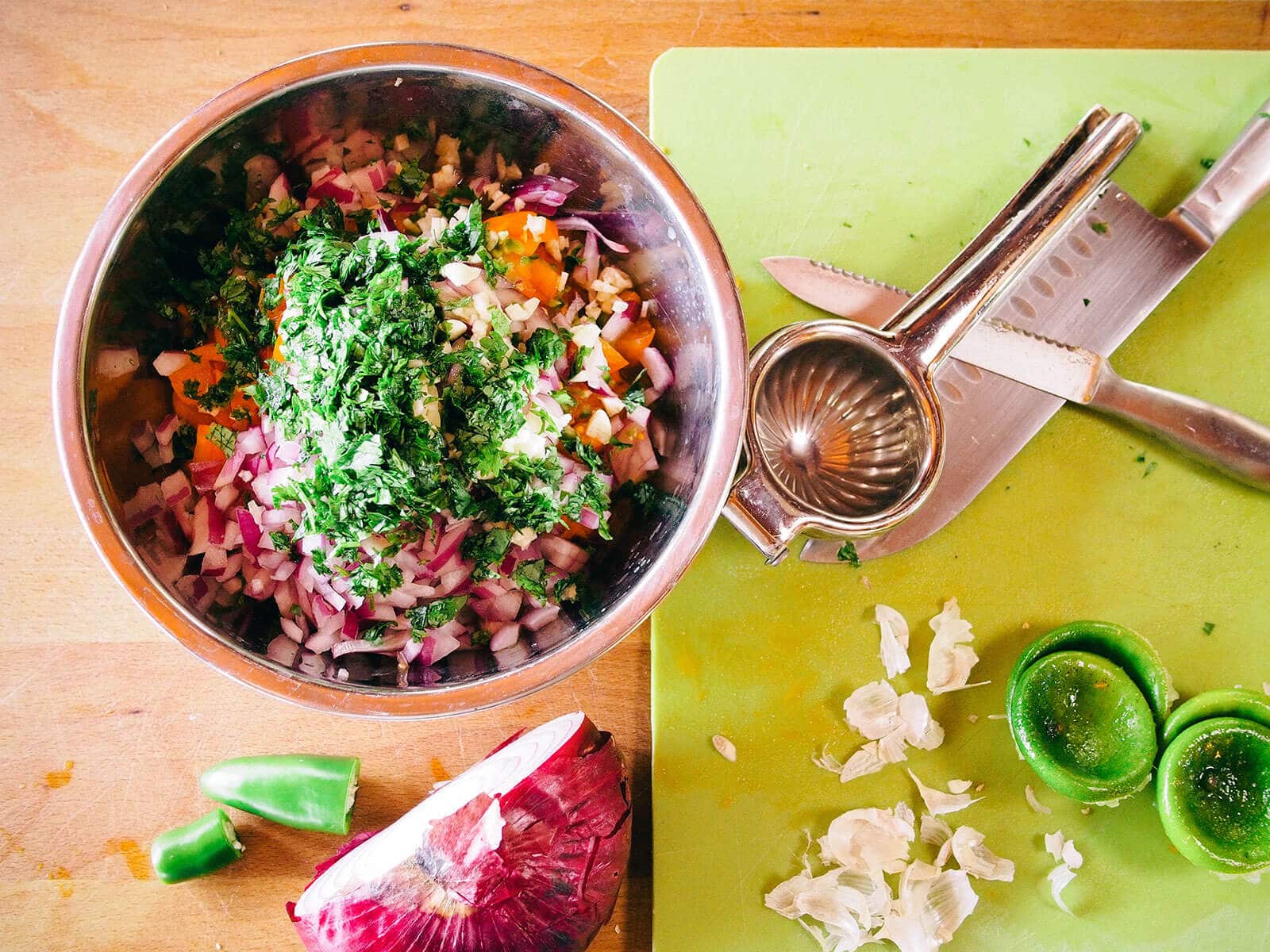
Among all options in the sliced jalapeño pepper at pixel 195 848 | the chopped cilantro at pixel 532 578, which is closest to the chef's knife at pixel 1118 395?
the chopped cilantro at pixel 532 578

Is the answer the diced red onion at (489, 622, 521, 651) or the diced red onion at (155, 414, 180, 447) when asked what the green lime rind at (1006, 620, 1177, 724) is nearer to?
the diced red onion at (489, 622, 521, 651)

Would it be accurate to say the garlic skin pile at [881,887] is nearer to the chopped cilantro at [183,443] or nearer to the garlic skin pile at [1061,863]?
the garlic skin pile at [1061,863]

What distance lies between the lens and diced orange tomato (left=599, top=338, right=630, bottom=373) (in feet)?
4.37

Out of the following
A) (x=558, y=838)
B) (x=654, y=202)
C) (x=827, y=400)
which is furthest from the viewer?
(x=827, y=400)

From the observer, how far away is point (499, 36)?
5.27ft

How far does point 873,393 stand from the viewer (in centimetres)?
146

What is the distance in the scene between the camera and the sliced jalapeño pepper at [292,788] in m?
1.45

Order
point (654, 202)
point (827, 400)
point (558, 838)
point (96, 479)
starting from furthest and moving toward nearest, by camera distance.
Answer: point (827, 400)
point (558, 838)
point (654, 202)
point (96, 479)

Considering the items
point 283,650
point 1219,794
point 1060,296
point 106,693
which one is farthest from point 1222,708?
A: point 106,693

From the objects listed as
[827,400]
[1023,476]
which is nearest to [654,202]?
[827,400]

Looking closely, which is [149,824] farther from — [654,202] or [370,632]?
[654,202]

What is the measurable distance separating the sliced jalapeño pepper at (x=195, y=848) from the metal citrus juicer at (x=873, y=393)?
1001 millimetres

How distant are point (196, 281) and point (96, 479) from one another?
13.1 inches

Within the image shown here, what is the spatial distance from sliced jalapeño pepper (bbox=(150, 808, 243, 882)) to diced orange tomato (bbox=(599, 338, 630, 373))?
996 mm
